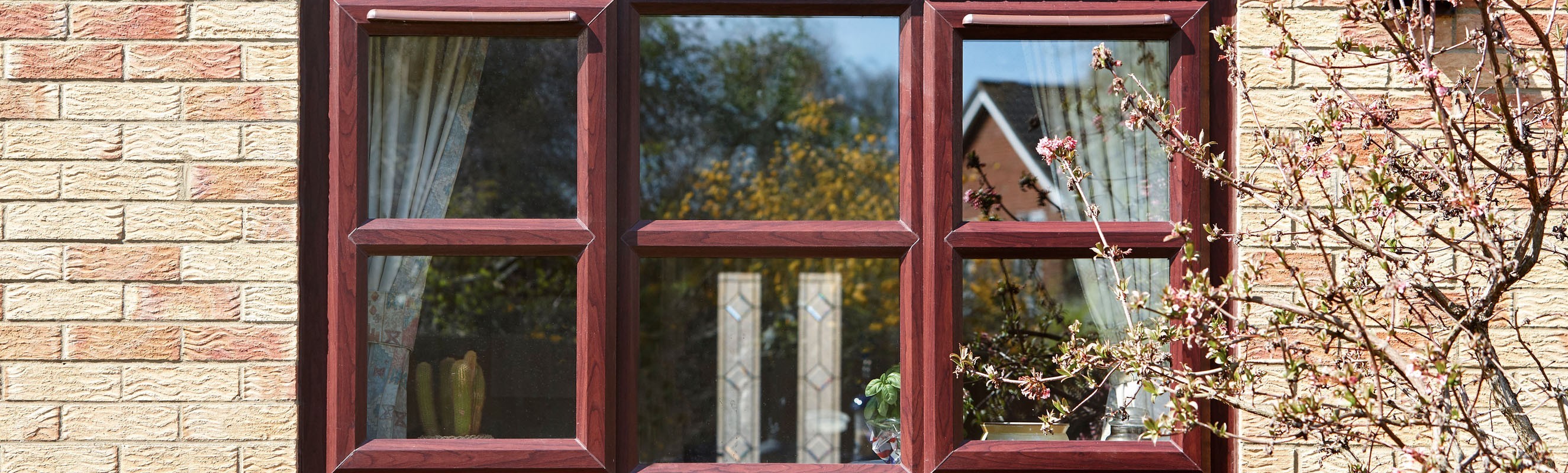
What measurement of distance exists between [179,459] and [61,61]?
0.75 meters

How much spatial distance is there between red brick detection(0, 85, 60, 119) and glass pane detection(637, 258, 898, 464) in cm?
306

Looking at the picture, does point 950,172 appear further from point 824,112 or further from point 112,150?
point 824,112

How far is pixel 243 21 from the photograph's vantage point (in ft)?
6.22

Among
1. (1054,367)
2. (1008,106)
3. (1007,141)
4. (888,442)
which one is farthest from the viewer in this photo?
(1007,141)

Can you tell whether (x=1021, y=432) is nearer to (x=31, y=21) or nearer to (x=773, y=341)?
(x=31, y=21)

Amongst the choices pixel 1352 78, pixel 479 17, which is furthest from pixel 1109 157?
pixel 479 17

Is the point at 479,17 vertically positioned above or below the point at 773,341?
above

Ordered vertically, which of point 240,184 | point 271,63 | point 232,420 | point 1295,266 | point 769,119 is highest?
point 769,119

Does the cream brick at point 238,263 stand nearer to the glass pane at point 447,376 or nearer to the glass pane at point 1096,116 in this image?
the glass pane at point 447,376

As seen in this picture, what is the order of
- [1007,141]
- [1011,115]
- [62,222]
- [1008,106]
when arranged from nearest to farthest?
1. [62,222]
2. [1008,106]
3. [1011,115]
4. [1007,141]

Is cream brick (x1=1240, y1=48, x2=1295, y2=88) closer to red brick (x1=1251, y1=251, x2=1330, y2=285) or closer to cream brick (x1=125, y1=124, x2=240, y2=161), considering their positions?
red brick (x1=1251, y1=251, x2=1330, y2=285)

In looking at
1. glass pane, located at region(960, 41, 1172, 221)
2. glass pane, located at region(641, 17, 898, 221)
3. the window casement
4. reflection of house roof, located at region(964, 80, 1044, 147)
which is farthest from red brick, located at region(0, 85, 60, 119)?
glass pane, located at region(641, 17, 898, 221)

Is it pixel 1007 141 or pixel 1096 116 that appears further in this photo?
pixel 1007 141

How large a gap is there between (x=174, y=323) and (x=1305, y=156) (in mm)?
1920
